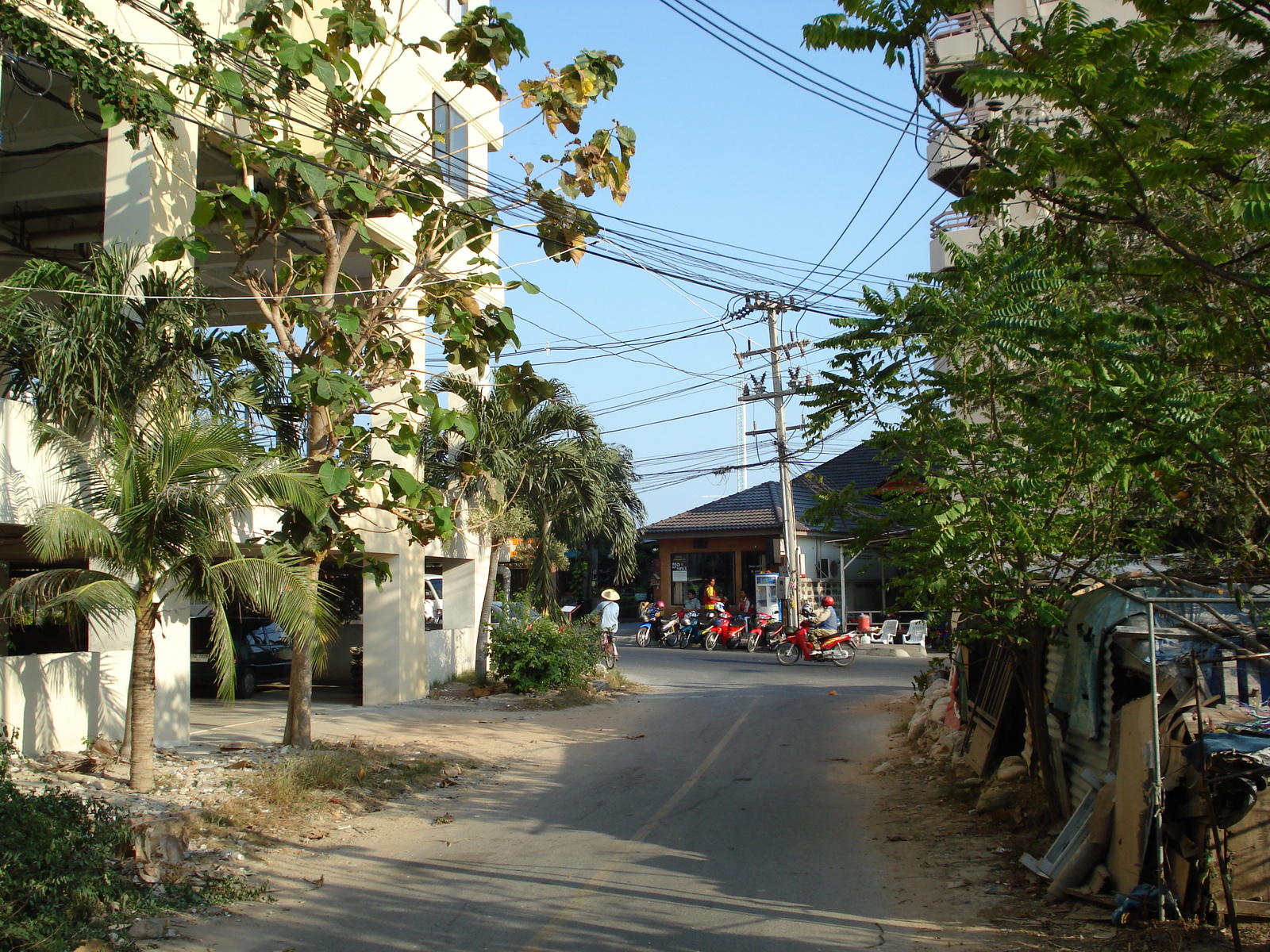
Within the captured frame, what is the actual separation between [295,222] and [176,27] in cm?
255

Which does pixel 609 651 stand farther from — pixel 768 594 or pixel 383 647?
pixel 768 594

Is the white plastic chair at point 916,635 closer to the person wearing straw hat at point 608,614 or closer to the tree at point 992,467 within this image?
the person wearing straw hat at point 608,614


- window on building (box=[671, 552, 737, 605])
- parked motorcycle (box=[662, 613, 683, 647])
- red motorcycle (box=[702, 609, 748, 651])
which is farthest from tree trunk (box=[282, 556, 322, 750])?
window on building (box=[671, 552, 737, 605])

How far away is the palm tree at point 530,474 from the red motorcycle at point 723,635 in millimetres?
11859

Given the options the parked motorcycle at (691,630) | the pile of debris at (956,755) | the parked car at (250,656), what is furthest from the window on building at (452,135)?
the parked motorcycle at (691,630)

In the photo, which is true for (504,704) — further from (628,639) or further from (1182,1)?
(628,639)

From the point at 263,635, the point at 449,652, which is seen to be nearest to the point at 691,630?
the point at 449,652

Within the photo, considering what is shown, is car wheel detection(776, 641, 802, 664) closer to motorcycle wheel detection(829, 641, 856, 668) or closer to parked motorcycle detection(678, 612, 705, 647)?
motorcycle wheel detection(829, 641, 856, 668)

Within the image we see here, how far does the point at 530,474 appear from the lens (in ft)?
64.2

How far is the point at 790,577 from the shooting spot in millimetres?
29453

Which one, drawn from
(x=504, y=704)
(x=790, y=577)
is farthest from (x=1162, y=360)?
(x=790, y=577)

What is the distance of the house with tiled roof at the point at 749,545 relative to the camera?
37500 mm

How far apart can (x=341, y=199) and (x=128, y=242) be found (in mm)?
2406

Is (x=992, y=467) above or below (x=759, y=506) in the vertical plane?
below
